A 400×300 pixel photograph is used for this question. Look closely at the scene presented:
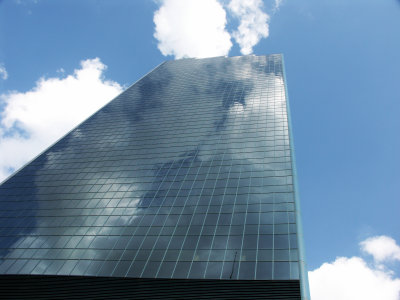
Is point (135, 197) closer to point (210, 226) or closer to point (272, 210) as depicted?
point (210, 226)

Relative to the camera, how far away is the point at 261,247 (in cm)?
4006

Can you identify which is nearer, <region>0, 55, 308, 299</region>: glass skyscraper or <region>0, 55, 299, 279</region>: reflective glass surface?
<region>0, 55, 308, 299</region>: glass skyscraper

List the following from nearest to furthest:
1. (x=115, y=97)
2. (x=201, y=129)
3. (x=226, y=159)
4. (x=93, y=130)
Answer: (x=226, y=159), (x=201, y=129), (x=93, y=130), (x=115, y=97)

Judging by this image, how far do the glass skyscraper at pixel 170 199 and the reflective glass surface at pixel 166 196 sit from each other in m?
0.20

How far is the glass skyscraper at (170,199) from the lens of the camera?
40.2 m

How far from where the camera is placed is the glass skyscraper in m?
40.2

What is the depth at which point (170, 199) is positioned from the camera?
176 feet

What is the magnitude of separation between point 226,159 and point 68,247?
3069 cm

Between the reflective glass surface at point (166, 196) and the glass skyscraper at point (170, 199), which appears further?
the reflective glass surface at point (166, 196)

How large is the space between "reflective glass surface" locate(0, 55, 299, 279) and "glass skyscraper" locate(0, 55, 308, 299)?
195 millimetres

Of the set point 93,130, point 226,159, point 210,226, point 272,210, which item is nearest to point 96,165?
point 93,130

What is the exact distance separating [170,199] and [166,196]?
1.29m

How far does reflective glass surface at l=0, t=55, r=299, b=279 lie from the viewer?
41.2m

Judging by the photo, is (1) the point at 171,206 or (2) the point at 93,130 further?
(2) the point at 93,130
